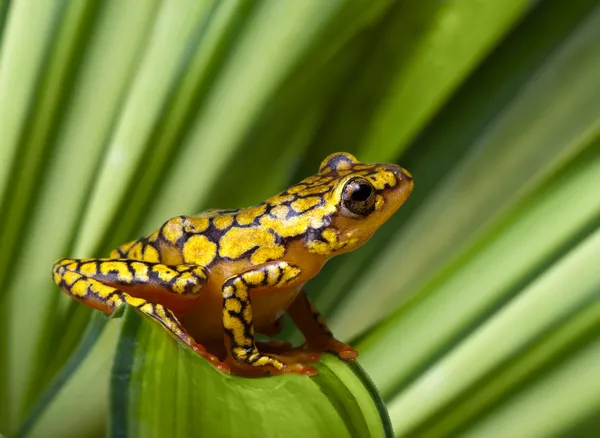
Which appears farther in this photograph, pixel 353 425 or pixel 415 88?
pixel 415 88

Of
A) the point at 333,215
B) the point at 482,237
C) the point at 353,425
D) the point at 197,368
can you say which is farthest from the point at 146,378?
the point at 482,237

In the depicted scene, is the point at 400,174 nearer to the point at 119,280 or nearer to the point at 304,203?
the point at 304,203

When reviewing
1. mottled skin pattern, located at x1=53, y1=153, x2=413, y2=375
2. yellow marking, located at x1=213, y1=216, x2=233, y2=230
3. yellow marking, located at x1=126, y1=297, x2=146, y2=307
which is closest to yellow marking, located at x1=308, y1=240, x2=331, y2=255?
mottled skin pattern, located at x1=53, y1=153, x2=413, y2=375

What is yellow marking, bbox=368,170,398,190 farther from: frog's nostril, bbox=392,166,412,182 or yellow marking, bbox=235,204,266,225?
yellow marking, bbox=235,204,266,225

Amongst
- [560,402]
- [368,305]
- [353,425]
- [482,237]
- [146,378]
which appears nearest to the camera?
[146,378]

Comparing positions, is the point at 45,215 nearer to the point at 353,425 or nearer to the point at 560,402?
the point at 353,425

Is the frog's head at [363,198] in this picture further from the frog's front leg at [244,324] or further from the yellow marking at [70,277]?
the yellow marking at [70,277]
